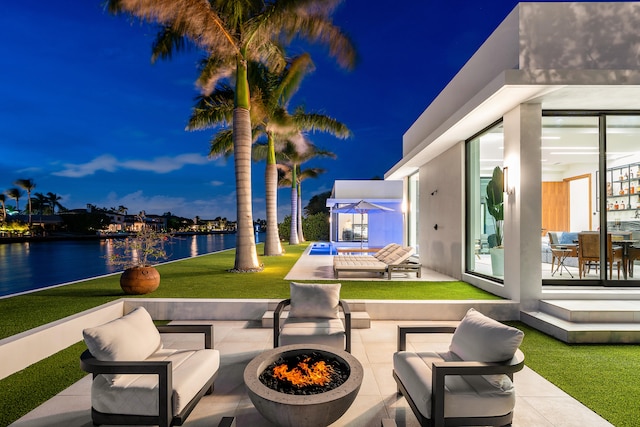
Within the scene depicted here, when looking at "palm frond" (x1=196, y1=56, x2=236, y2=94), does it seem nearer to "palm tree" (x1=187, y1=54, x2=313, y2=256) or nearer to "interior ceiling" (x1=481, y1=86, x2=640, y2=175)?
"palm tree" (x1=187, y1=54, x2=313, y2=256)

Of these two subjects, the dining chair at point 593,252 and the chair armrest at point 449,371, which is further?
the dining chair at point 593,252

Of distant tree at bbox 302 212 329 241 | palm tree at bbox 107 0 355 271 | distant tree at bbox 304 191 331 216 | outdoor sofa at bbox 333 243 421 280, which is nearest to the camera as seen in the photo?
palm tree at bbox 107 0 355 271

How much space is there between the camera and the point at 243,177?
9414mm

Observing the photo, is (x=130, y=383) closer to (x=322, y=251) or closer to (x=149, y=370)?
(x=149, y=370)

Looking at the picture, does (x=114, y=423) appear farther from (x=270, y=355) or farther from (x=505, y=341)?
(x=505, y=341)

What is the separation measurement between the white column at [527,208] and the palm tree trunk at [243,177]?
→ 637 cm

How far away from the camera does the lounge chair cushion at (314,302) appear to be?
442cm

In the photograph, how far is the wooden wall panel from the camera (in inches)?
360

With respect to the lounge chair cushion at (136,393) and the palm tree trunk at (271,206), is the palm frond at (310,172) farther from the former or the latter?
the lounge chair cushion at (136,393)

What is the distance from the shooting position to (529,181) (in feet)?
19.6

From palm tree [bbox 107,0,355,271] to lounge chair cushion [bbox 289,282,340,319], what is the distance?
5.35m

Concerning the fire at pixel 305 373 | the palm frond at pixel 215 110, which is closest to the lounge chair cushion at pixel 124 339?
the fire at pixel 305 373

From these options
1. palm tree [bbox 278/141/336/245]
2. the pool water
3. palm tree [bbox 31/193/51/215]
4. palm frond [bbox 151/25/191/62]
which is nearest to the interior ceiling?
palm frond [bbox 151/25/191/62]

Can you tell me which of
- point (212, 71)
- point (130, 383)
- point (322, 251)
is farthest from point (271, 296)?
point (322, 251)
